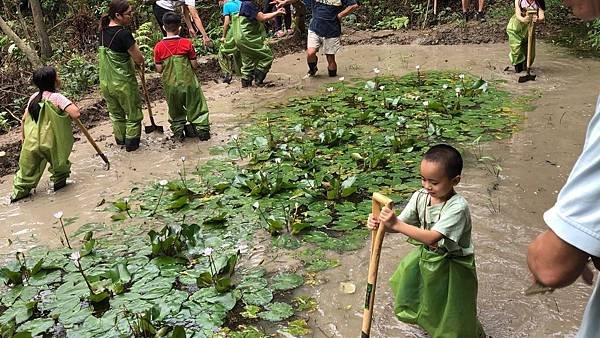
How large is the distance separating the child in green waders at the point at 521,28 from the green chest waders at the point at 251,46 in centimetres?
396

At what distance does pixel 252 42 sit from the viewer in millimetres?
9320

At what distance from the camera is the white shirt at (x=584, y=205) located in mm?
1169

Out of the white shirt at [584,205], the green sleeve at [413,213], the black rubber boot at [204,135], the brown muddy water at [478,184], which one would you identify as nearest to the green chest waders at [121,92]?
the brown muddy water at [478,184]

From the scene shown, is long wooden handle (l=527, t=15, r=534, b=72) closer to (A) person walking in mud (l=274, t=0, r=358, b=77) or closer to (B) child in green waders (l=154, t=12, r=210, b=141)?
(A) person walking in mud (l=274, t=0, r=358, b=77)

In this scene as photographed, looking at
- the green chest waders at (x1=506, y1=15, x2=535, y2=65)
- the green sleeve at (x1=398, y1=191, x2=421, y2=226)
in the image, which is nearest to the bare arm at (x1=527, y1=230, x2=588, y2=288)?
the green sleeve at (x1=398, y1=191, x2=421, y2=226)

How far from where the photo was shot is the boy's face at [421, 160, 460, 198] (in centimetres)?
291

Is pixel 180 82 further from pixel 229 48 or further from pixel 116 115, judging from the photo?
pixel 229 48

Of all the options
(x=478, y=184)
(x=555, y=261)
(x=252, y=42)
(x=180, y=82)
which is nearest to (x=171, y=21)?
(x=180, y=82)

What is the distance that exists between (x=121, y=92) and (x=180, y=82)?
2.40ft

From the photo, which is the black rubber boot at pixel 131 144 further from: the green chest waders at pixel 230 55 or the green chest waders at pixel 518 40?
the green chest waders at pixel 518 40

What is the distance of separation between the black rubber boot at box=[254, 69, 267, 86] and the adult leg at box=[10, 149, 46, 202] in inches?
172

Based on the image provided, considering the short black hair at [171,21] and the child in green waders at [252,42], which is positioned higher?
the short black hair at [171,21]

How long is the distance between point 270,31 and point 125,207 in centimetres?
903

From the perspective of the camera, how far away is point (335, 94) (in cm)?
865
